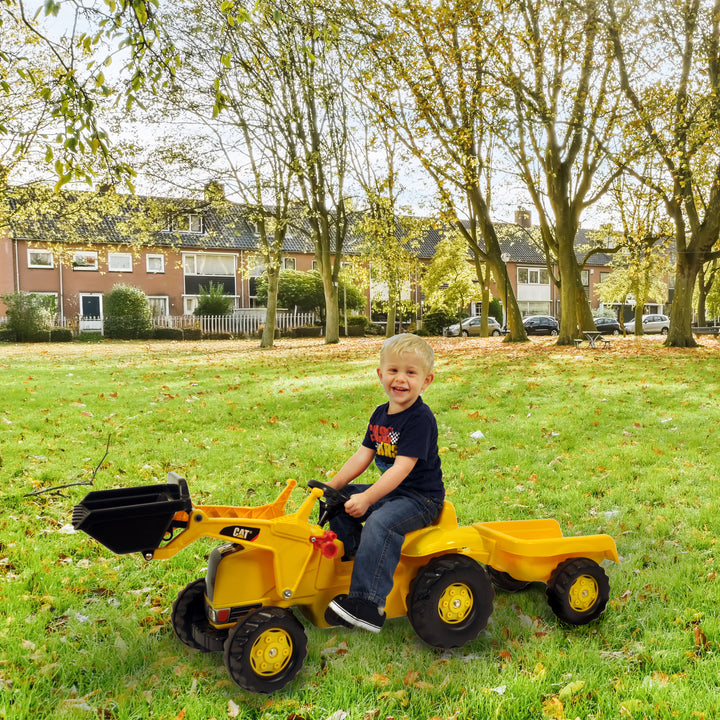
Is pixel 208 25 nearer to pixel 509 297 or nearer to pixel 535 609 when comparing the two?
pixel 509 297

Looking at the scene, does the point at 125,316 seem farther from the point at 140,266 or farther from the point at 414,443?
the point at 414,443

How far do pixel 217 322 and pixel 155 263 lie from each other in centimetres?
911

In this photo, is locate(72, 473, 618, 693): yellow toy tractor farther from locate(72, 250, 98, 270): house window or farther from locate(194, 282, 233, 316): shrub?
locate(72, 250, 98, 270): house window

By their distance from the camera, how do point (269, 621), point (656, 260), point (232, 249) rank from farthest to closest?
point (232, 249) → point (656, 260) → point (269, 621)

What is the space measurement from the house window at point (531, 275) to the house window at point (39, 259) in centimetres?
4321

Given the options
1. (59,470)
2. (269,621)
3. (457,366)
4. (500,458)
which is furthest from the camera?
(457,366)

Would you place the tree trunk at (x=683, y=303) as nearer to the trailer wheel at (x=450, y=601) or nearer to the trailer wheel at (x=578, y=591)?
the trailer wheel at (x=578, y=591)

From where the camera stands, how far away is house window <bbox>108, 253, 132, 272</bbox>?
45.6 meters

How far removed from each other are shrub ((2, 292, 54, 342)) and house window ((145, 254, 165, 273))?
41.8ft

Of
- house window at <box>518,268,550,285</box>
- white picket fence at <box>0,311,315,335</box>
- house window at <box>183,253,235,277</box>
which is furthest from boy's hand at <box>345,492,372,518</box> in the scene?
house window at <box>518,268,550,285</box>

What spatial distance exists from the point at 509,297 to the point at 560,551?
24.0m

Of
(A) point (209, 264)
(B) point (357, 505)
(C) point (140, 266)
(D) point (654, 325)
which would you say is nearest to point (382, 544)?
(B) point (357, 505)

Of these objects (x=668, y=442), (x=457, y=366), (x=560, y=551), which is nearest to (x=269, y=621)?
(x=560, y=551)

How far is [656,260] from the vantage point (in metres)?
29.1
